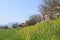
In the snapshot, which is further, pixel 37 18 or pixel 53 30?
pixel 37 18

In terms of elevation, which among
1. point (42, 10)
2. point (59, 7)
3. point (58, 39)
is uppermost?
point (42, 10)

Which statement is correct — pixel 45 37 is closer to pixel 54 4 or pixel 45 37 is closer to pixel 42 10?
pixel 54 4

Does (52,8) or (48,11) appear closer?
(52,8)

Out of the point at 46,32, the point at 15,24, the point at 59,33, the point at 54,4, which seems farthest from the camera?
the point at 15,24

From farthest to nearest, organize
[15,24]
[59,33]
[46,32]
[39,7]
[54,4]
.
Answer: [15,24], [39,7], [54,4], [46,32], [59,33]

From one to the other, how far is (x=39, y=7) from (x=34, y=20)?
33.0ft

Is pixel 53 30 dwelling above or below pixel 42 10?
below

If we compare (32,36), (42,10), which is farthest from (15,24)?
(32,36)

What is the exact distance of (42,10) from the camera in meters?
37.6

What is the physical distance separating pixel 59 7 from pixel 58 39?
57.0ft

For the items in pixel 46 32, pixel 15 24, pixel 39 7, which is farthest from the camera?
pixel 15 24

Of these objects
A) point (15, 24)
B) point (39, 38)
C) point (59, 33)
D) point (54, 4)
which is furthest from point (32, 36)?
point (15, 24)

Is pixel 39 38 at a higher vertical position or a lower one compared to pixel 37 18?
lower

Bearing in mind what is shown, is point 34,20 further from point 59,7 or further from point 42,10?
point 59,7
